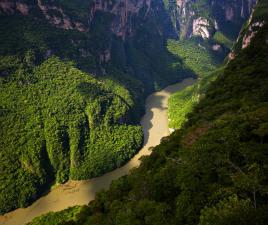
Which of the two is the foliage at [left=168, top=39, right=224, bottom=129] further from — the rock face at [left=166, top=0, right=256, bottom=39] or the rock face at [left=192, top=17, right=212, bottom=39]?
the rock face at [left=166, top=0, right=256, bottom=39]

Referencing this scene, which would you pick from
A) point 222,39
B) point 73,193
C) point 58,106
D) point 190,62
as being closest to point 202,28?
point 222,39

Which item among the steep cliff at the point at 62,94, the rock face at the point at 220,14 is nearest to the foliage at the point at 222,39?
the rock face at the point at 220,14

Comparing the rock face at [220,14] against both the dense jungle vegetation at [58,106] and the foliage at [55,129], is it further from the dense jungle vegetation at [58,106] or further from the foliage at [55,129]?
the foliage at [55,129]

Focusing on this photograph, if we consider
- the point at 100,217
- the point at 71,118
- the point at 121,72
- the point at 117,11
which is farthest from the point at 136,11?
the point at 100,217

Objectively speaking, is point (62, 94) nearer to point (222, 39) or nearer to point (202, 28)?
point (222, 39)

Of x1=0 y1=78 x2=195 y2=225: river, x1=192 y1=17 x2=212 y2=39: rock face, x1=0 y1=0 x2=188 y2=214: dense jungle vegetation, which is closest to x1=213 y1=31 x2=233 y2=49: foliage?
x1=192 y1=17 x2=212 y2=39: rock face

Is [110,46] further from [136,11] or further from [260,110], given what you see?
[260,110]

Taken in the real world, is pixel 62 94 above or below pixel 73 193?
above

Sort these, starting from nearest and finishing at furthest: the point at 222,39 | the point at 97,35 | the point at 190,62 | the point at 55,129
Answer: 1. the point at 55,129
2. the point at 97,35
3. the point at 190,62
4. the point at 222,39
